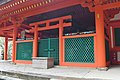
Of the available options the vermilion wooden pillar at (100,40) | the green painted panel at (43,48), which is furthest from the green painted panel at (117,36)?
the green painted panel at (43,48)

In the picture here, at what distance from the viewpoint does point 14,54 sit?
6.05 meters

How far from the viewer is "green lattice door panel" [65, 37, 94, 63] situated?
13.5ft

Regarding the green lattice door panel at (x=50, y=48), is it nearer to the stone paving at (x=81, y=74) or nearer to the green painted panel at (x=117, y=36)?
the stone paving at (x=81, y=74)

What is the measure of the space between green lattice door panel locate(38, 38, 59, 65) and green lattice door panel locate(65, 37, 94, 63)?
470 millimetres

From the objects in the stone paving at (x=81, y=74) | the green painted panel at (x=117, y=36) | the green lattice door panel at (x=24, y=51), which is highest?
the green painted panel at (x=117, y=36)

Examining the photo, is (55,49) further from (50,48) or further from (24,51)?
(24,51)

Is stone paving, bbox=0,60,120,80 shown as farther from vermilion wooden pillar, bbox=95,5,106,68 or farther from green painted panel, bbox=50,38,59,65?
green painted panel, bbox=50,38,59,65

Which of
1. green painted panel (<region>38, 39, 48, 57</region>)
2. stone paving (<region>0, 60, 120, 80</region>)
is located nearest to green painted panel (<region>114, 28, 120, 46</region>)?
stone paving (<region>0, 60, 120, 80</region>)

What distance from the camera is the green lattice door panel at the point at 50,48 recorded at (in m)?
4.92

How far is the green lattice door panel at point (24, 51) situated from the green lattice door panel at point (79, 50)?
5.68ft

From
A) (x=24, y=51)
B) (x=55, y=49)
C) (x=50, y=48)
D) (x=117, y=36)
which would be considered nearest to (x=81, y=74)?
(x=55, y=49)

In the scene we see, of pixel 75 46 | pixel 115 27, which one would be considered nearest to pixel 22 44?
pixel 75 46

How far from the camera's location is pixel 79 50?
437 cm

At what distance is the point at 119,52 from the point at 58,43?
244 cm
